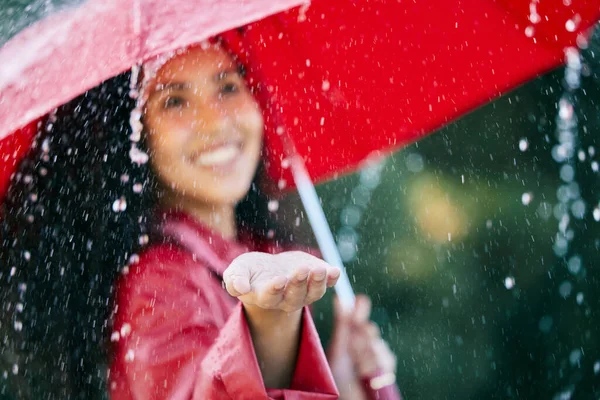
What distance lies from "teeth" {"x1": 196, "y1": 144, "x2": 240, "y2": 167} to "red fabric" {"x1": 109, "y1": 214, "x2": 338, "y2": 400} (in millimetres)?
90

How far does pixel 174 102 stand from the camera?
108cm

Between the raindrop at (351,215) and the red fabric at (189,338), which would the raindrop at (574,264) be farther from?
the red fabric at (189,338)

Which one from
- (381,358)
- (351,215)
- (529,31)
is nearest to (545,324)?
(351,215)

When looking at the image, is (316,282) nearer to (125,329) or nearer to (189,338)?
(189,338)

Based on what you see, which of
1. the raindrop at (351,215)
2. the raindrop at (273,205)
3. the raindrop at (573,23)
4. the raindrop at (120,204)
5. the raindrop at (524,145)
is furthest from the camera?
the raindrop at (351,215)

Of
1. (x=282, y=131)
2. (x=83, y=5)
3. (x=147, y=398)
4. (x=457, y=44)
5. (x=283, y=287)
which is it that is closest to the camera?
(x=283, y=287)

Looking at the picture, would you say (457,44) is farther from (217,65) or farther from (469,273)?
(469,273)

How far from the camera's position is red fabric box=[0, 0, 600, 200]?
0.77 metres

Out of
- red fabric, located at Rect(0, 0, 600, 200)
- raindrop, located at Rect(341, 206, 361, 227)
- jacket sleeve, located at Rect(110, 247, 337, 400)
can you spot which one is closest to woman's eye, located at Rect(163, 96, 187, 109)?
red fabric, located at Rect(0, 0, 600, 200)

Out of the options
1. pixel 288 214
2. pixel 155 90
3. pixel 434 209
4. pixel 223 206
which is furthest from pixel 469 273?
pixel 155 90

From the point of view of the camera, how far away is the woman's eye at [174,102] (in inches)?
42.6

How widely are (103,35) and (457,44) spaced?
53 cm

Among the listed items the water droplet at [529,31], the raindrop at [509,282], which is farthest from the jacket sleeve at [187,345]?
the raindrop at [509,282]

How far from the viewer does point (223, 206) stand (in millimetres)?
1180
